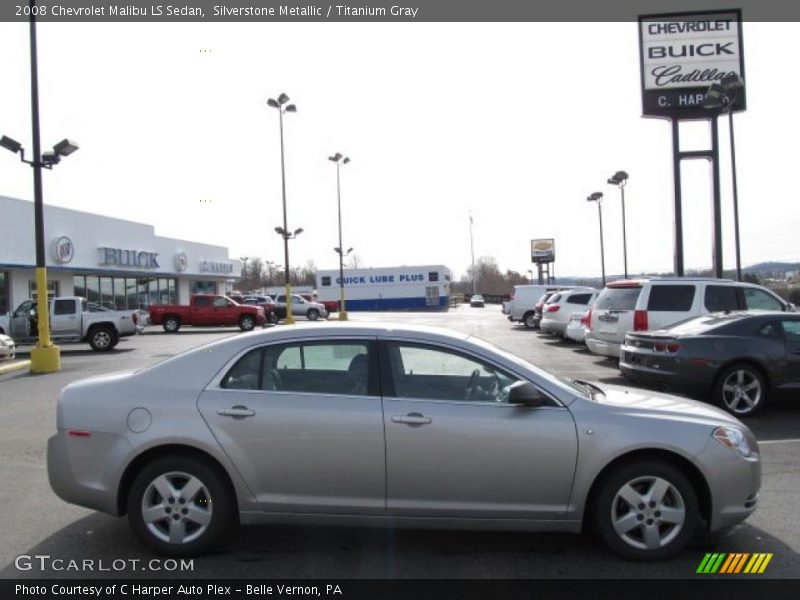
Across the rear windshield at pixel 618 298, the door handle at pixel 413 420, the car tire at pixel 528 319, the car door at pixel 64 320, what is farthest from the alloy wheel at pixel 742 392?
the car tire at pixel 528 319

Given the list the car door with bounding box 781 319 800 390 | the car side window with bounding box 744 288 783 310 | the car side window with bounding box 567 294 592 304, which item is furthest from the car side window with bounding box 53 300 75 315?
the car door with bounding box 781 319 800 390

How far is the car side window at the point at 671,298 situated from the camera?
12312mm

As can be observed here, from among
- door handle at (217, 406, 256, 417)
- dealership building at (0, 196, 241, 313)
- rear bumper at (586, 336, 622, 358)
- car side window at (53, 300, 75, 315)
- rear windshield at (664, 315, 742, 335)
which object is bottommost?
rear bumper at (586, 336, 622, 358)

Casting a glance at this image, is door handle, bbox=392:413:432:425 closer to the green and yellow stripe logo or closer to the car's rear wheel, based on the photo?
the green and yellow stripe logo

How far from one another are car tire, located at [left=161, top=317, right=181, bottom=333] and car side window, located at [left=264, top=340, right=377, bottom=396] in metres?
29.1

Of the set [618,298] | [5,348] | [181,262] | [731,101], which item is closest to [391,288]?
[181,262]

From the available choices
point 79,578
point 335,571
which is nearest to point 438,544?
point 335,571

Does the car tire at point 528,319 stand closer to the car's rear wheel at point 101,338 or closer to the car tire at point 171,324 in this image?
the car tire at point 171,324

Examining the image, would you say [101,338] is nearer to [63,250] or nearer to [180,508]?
[63,250]

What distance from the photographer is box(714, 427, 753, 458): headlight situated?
439 cm

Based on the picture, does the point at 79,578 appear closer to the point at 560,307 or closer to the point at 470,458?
the point at 470,458

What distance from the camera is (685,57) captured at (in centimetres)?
2358

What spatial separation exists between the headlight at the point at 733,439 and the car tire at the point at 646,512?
14.7 inches

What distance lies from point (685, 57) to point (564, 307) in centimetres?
1016
